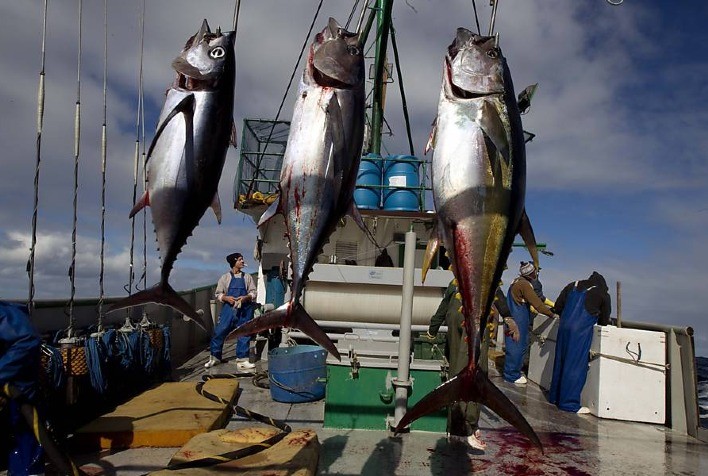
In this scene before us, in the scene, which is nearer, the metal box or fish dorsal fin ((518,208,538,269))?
fish dorsal fin ((518,208,538,269))

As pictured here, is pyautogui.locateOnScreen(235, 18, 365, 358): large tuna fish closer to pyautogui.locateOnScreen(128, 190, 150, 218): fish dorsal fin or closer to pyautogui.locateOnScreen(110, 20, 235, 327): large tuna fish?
pyautogui.locateOnScreen(110, 20, 235, 327): large tuna fish

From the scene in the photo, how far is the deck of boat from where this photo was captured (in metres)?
4.48

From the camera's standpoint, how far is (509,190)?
2291mm

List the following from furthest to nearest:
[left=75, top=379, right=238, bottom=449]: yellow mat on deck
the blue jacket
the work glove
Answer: the work glove, [left=75, top=379, right=238, bottom=449]: yellow mat on deck, the blue jacket

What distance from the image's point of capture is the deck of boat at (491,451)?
448cm

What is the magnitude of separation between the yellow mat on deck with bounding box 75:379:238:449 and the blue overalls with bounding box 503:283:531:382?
4736 mm

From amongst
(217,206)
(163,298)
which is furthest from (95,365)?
(217,206)

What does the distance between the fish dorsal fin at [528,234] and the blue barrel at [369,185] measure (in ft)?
20.7

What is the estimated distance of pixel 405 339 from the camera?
5.06 m

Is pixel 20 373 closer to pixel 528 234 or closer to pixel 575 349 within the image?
pixel 528 234

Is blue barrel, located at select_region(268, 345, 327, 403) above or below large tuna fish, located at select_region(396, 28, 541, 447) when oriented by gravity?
below

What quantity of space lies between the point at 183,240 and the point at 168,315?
725 centimetres

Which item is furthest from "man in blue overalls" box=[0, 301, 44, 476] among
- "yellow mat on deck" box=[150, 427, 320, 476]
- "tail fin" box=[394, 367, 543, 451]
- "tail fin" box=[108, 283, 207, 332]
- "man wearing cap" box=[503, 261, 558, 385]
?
"man wearing cap" box=[503, 261, 558, 385]

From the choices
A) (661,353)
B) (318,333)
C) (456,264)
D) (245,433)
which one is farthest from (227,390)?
(661,353)
